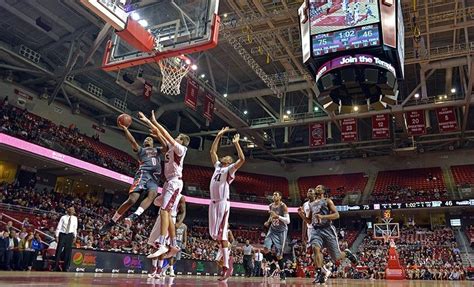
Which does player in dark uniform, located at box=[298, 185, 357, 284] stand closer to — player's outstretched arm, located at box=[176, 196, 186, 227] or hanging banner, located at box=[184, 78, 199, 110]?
player's outstretched arm, located at box=[176, 196, 186, 227]

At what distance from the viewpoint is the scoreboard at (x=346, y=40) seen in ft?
21.5

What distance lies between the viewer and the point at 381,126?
1978 centimetres

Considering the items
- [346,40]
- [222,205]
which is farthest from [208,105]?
[222,205]

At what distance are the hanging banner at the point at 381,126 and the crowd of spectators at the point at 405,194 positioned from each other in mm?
8238

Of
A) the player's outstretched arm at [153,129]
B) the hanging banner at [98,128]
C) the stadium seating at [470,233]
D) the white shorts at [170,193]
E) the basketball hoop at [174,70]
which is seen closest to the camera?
the player's outstretched arm at [153,129]

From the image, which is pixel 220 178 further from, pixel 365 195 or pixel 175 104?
pixel 365 195

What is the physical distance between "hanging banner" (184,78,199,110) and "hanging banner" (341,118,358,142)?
27.0 feet

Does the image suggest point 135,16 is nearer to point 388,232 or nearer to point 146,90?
point 146,90

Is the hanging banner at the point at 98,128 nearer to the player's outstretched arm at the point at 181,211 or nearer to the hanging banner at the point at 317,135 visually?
the hanging banner at the point at 317,135

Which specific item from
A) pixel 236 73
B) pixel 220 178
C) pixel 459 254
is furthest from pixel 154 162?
pixel 459 254

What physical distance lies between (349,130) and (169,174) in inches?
657

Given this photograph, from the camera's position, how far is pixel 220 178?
246 inches

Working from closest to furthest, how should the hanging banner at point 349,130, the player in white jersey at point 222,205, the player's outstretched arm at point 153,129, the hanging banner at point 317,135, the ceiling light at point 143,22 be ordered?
the player's outstretched arm at point 153,129
the player in white jersey at point 222,205
the ceiling light at point 143,22
the hanging banner at point 349,130
the hanging banner at point 317,135

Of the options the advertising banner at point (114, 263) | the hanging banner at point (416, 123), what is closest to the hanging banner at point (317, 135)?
the hanging banner at point (416, 123)
